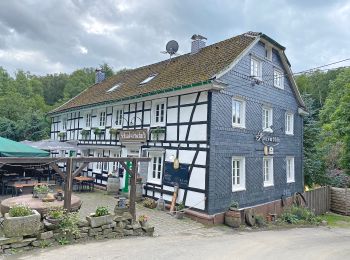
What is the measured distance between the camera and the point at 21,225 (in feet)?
23.2

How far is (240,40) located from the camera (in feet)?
47.9

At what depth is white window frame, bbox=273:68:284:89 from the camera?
16.1 m

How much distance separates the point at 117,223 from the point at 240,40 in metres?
10.2

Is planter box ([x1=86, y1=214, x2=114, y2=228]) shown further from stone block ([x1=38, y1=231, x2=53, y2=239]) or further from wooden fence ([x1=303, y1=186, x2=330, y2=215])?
wooden fence ([x1=303, y1=186, x2=330, y2=215])

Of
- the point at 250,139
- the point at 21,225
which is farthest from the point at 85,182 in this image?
the point at 21,225

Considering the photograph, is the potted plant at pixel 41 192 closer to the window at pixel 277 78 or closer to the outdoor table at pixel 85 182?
the outdoor table at pixel 85 182

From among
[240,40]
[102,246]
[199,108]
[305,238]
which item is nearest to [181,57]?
[240,40]

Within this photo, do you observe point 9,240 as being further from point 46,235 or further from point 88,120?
point 88,120

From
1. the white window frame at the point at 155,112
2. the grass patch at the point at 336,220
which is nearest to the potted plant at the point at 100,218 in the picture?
the white window frame at the point at 155,112

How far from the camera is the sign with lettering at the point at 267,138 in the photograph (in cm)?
1455

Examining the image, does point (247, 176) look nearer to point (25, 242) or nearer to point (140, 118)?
point (140, 118)

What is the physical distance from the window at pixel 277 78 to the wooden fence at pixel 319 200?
6.25 metres

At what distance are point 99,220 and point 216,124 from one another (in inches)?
235

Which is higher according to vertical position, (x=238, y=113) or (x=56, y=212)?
(x=238, y=113)
